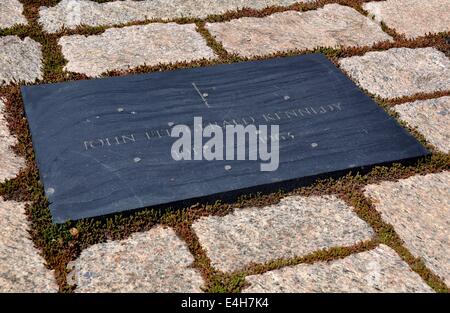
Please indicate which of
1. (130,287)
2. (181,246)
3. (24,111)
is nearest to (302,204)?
(181,246)

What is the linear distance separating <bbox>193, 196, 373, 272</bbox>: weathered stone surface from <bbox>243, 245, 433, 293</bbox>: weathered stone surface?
0.10 metres

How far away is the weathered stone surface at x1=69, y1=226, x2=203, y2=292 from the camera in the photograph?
2770 mm

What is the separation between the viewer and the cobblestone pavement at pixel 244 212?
2.83 meters

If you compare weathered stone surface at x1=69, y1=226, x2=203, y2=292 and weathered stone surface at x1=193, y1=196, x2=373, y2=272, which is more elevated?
weathered stone surface at x1=193, y1=196, x2=373, y2=272

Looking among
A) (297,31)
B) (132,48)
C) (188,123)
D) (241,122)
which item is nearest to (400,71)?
(297,31)

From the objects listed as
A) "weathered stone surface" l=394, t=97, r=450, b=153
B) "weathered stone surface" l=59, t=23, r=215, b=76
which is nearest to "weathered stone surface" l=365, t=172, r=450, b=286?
"weathered stone surface" l=394, t=97, r=450, b=153

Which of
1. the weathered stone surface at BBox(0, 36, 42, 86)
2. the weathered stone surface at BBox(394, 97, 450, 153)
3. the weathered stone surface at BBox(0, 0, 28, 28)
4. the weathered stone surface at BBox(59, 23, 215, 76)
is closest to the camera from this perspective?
the weathered stone surface at BBox(394, 97, 450, 153)

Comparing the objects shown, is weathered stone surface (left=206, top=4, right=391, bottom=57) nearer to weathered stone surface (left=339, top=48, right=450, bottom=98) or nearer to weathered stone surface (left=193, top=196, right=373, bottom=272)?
weathered stone surface (left=339, top=48, right=450, bottom=98)

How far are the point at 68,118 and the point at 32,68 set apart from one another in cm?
89

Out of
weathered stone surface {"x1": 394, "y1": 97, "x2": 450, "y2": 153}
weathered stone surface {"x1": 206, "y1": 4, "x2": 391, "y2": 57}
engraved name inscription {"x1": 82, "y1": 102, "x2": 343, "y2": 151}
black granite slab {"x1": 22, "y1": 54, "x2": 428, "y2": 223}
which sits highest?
engraved name inscription {"x1": 82, "y1": 102, "x2": 343, "y2": 151}

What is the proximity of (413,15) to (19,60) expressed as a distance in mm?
3036
